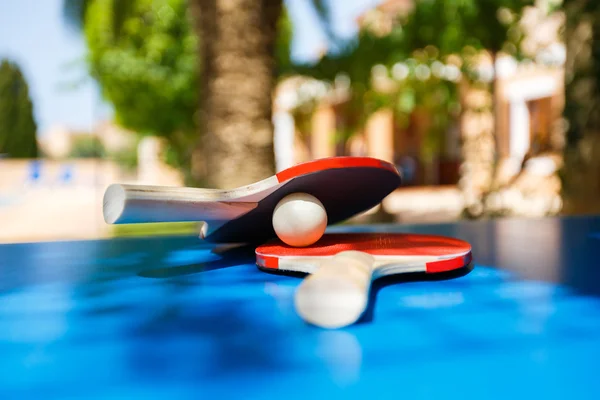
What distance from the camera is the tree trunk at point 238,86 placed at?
3.76m

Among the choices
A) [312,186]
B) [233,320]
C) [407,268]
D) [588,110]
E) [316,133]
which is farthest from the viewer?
[316,133]

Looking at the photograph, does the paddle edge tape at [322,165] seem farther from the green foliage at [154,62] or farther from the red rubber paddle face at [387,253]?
the green foliage at [154,62]

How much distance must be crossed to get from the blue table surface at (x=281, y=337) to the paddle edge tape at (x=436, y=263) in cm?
2

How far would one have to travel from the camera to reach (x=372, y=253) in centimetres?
86

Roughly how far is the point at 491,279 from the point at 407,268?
0.14 metres

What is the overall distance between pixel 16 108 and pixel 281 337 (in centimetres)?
1161

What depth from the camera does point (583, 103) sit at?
11.3ft

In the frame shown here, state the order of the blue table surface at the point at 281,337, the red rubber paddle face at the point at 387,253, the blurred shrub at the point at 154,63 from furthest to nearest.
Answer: the blurred shrub at the point at 154,63
the red rubber paddle face at the point at 387,253
the blue table surface at the point at 281,337

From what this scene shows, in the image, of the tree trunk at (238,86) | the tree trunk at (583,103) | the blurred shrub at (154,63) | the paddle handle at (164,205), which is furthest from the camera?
the blurred shrub at (154,63)

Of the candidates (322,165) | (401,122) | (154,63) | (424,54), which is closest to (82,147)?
(154,63)

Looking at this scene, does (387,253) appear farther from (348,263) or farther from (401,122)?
(401,122)

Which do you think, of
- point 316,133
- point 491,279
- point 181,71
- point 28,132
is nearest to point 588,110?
point 491,279

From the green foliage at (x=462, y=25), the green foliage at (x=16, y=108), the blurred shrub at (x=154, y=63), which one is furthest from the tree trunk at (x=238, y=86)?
the green foliage at (x=16, y=108)

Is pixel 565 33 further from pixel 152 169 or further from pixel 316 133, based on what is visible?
pixel 152 169
